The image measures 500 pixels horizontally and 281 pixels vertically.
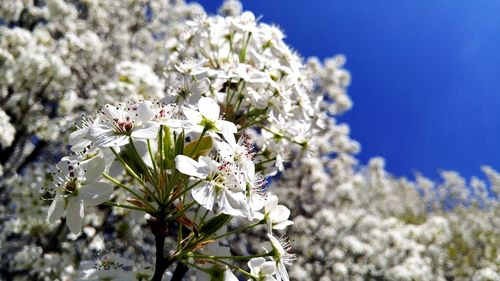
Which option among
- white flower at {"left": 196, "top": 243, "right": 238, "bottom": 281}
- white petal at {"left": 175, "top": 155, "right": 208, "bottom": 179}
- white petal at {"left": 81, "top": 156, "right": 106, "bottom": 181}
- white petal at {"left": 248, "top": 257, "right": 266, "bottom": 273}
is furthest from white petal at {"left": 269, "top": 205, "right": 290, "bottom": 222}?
white petal at {"left": 81, "top": 156, "right": 106, "bottom": 181}

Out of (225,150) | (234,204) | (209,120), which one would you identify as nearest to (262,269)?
(234,204)

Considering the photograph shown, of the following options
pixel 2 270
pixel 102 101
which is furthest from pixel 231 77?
pixel 2 270

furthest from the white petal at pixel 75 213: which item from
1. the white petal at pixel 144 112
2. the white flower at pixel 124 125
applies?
the white petal at pixel 144 112

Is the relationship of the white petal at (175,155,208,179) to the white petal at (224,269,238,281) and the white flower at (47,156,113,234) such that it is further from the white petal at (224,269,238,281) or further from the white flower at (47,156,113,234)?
the white petal at (224,269,238,281)

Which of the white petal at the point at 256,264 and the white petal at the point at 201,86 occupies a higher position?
the white petal at the point at 201,86

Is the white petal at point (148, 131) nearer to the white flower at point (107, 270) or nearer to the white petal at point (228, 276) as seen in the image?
the white petal at point (228, 276)

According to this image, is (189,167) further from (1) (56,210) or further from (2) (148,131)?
(1) (56,210)
